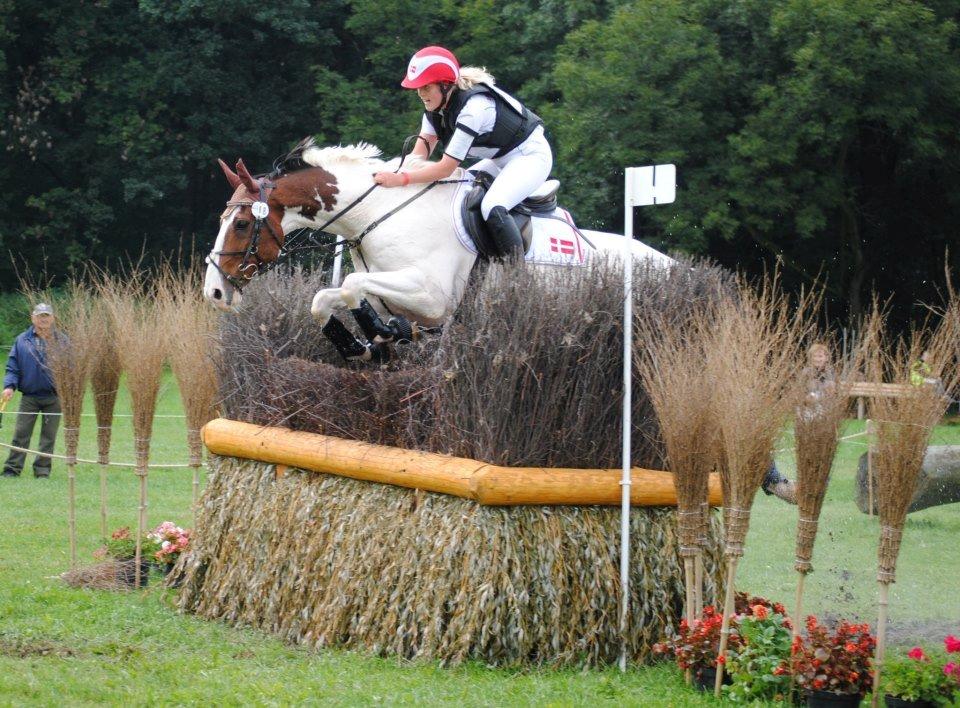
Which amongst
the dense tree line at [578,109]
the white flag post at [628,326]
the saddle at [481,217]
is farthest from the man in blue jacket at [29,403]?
the white flag post at [628,326]

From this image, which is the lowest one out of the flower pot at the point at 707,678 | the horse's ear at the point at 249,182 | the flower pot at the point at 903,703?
the flower pot at the point at 707,678

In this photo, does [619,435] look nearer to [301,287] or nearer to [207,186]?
[301,287]

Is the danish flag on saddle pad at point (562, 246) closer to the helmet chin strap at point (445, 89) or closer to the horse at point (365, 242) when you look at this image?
the horse at point (365, 242)

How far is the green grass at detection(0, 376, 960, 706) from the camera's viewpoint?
5539 millimetres

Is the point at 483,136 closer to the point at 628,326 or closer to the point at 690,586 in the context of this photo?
the point at 628,326

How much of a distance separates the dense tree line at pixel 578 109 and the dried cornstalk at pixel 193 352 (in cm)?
980

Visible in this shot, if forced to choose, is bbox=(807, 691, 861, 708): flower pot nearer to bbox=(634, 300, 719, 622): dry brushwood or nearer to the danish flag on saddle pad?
bbox=(634, 300, 719, 622): dry brushwood

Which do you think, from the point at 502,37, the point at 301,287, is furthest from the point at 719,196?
the point at 301,287

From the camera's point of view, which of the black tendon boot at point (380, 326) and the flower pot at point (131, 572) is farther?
the flower pot at point (131, 572)

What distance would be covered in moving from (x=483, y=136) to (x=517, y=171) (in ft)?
0.92

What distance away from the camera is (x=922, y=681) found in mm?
4973

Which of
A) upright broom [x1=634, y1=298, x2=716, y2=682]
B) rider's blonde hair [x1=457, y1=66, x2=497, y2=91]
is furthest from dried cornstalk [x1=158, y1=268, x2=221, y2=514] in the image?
upright broom [x1=634, y1=298, x2=716, y2=682]

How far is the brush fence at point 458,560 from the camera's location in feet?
19.9

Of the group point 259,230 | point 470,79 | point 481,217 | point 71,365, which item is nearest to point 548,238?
point 481,217
